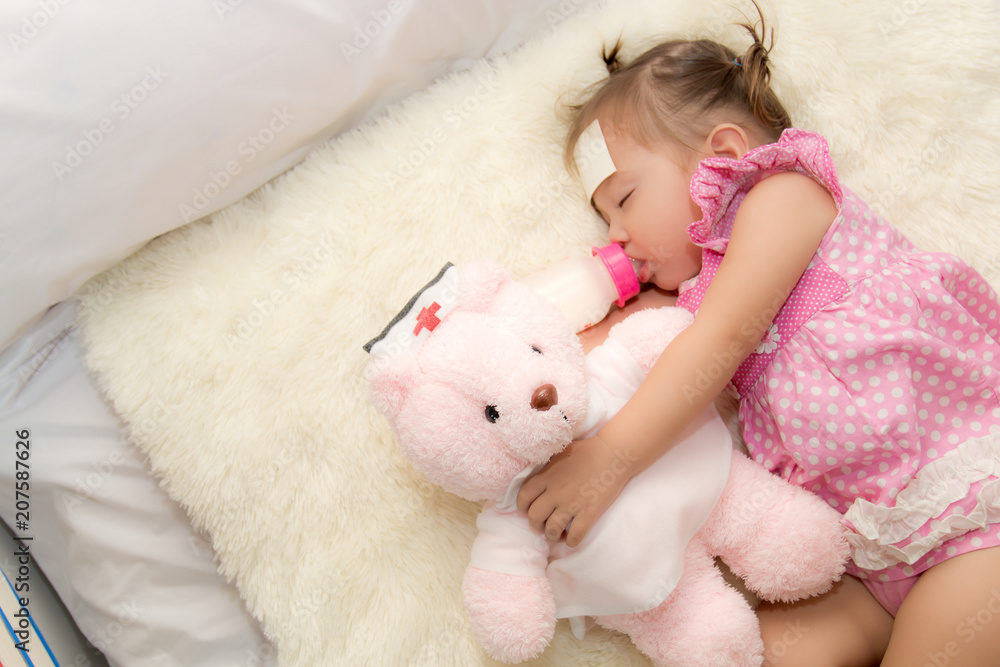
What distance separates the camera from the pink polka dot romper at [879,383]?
3.01 ft

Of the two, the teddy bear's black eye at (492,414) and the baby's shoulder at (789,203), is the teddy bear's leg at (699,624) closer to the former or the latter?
the teddy bear's black eye at (492,414)

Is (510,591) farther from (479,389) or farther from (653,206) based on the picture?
(653,206)

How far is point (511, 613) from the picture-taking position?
0.85 meters

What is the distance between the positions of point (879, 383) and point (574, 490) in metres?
0.50

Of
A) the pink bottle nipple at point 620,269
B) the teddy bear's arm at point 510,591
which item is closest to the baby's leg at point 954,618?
the teddy bear's arm at point 510,591

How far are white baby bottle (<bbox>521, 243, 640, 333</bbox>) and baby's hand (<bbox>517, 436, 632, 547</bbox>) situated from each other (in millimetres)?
265

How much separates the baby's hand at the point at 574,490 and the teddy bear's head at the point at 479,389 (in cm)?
7

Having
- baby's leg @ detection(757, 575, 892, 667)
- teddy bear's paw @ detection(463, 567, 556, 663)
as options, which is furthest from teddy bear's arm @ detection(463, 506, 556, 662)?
baby's leg @ detection(757, 575, 892, 667)

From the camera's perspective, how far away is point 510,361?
0.79 metres

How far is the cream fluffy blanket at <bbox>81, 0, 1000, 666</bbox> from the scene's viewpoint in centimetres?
105

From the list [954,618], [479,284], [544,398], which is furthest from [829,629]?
→ [479,284]

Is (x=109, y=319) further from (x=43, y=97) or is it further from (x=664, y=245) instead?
(x=664, y=245)

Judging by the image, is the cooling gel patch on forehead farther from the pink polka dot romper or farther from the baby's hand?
the baby's hand

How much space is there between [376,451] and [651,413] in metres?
0.48
